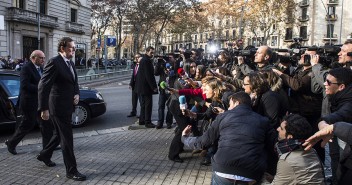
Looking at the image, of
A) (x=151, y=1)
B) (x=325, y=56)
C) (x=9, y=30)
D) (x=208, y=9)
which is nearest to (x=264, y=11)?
(x=208, y=9)

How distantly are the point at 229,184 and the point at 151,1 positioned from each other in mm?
37100

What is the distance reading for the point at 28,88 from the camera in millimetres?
6137

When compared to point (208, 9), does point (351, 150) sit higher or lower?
lower

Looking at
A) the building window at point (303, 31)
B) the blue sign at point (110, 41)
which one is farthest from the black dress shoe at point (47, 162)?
the building window at point (303, 31)

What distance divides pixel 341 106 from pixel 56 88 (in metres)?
3.60

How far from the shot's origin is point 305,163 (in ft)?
9.37

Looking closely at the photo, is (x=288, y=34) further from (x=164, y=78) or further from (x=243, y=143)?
(x=243, y=143)

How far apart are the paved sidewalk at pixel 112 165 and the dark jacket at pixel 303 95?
63.6 inches

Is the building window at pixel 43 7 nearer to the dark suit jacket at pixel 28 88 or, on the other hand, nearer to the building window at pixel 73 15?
the building window at pixel 73 15

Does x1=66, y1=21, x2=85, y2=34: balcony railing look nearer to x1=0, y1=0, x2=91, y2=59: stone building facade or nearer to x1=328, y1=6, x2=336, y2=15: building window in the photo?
x1=0, y1=0, x2=91, y2=59: stone building facade

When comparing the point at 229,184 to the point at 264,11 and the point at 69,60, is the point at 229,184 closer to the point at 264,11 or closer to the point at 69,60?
the point at 69,60

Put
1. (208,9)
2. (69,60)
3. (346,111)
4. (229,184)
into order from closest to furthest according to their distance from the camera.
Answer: (229,184) → (346,111) → (69,60) → (208,9)

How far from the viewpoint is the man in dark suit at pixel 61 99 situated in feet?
15.9

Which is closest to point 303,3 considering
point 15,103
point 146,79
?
point 146,79
